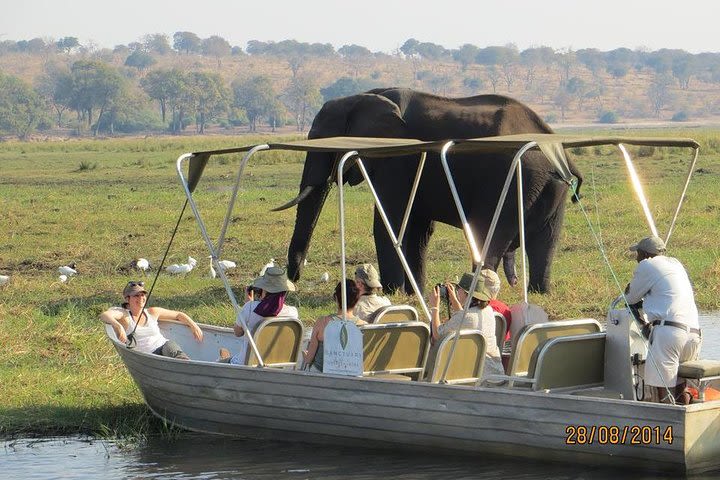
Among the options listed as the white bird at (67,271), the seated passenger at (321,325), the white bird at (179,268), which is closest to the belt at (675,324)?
the seated passenger at (321,325)

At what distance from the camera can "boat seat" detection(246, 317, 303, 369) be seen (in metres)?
10.3

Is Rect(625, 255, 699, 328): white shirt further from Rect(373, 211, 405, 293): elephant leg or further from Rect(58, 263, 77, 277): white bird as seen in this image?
Rect(58, 263, 77, 277): white bird

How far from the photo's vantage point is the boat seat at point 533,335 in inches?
376

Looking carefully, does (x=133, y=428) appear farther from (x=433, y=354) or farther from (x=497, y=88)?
(x=497, y=88)

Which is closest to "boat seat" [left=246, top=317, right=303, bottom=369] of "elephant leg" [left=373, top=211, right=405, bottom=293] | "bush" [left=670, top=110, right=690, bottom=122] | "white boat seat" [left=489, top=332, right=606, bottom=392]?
"white boat seat" [left=489, top=332, right=606, bottom=392]

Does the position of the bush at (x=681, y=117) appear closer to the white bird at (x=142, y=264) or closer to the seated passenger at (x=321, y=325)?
the white bird at (x=142, y=264)

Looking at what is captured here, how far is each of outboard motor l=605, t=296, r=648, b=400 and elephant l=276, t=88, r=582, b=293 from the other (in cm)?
564

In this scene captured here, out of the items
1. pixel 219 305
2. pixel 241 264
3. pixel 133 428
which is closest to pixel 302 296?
pixel 219 305

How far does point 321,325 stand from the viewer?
1006cm

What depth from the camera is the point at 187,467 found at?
980cm

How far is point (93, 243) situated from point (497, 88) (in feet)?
533

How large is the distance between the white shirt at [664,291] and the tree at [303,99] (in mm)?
136569
